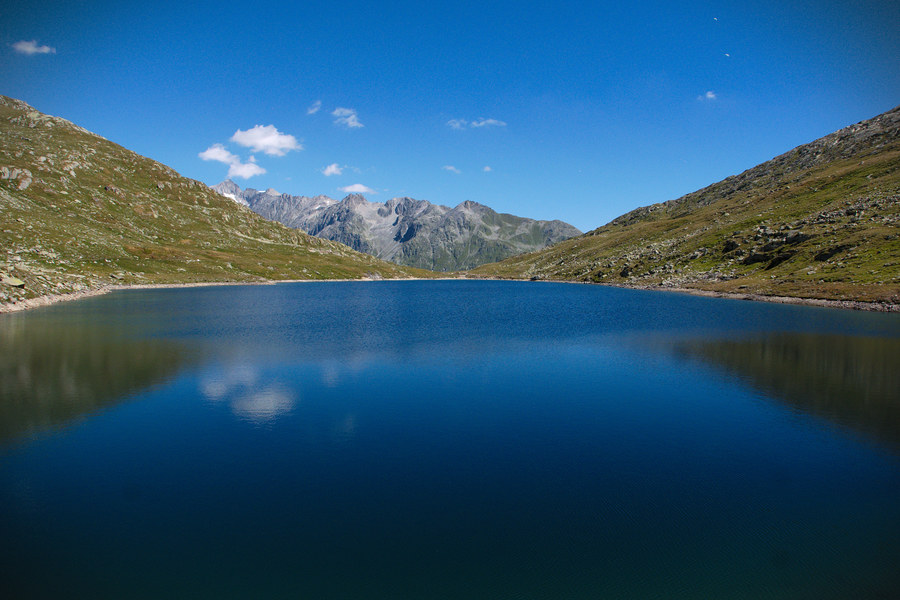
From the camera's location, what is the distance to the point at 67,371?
39.3 m

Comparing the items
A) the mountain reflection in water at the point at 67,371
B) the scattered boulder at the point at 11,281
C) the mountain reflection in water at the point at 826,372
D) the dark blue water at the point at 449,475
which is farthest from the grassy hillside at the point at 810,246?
the scattered boulder at the point at 11,281

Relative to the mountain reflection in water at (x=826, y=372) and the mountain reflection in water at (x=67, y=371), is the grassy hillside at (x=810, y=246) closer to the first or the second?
the mountain reflection in water at (x=826, y=372)

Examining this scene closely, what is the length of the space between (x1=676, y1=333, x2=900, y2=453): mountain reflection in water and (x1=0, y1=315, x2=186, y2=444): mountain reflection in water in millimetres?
48343

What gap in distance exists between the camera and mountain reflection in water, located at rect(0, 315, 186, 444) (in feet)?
94.9

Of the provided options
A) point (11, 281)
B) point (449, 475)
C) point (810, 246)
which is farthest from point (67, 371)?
point (810, 246)

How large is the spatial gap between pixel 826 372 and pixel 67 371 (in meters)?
66.4

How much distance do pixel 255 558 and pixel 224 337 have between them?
50222mm

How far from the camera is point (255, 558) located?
14516 millimetres

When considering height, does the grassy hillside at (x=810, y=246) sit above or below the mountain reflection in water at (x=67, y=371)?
above

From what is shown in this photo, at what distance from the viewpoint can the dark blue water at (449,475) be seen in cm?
1382

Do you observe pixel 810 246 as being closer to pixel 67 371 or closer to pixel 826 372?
pixel 826 372

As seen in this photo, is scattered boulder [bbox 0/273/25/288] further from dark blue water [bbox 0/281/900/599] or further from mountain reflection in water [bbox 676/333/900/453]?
mountain reflection in water [bbox 676/333/900/453]

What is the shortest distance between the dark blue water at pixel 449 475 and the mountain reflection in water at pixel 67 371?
0.34m

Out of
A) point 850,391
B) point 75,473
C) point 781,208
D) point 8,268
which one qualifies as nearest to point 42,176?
point 8,268
